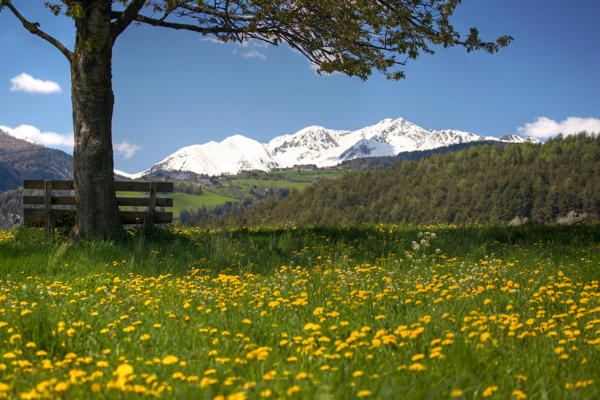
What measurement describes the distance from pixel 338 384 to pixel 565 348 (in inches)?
85.6

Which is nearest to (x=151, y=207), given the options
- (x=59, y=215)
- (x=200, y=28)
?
(x=59, y=215)

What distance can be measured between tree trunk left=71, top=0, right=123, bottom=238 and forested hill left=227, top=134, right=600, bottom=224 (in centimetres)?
13013

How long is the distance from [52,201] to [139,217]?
2.72 metres

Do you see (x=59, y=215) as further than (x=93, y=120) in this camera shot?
Yes

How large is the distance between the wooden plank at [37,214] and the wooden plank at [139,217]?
168cm

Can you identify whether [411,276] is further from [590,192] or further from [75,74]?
[590,192]

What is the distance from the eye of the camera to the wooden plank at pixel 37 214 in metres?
15.7

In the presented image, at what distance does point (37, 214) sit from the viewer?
1614 cm

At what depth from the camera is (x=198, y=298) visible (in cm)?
605

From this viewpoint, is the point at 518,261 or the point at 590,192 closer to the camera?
the point at 518,261

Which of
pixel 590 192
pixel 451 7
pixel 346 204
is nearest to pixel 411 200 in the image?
pixel 346 204

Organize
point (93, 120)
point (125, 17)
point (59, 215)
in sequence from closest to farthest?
point (93, 120)
point (125, 17)
point (59, 215)

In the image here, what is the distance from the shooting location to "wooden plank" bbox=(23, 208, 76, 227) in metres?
15.7

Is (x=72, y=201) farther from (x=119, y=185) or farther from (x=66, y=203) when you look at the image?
(x=119, y=185)
